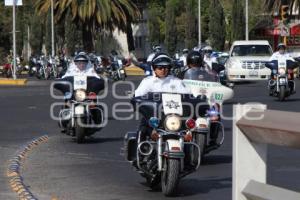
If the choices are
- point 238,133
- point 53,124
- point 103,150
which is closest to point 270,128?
point 238,133

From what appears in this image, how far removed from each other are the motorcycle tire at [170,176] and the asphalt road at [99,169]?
197 millimetres

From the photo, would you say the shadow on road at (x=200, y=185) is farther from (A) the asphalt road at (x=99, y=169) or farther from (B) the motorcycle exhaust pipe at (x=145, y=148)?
(B) the motorcycle exhaust pipe at (x=145, y=148)

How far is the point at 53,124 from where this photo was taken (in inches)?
728

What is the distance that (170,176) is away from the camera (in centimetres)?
882

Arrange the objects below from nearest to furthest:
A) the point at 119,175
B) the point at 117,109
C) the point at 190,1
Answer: the point at 119,175, the point at 117,109, the point at 190,1

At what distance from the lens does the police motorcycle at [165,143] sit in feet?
29.0

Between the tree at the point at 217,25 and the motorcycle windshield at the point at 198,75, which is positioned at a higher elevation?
the tree at the point at 217,25

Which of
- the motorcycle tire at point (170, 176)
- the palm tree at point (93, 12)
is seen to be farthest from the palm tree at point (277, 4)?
the motorcycle tire at point (170, 176)

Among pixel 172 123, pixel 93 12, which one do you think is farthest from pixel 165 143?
pixel 93 12

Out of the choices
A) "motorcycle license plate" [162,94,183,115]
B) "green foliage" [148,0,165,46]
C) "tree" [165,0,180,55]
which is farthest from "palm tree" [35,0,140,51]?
"motorcycle license plate" [162,94,183,115]

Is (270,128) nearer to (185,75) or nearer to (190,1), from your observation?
(185,75)

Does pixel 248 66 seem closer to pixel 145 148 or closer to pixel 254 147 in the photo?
pixel 145 148

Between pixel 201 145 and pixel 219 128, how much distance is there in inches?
36.2

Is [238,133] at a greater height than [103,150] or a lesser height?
greater
